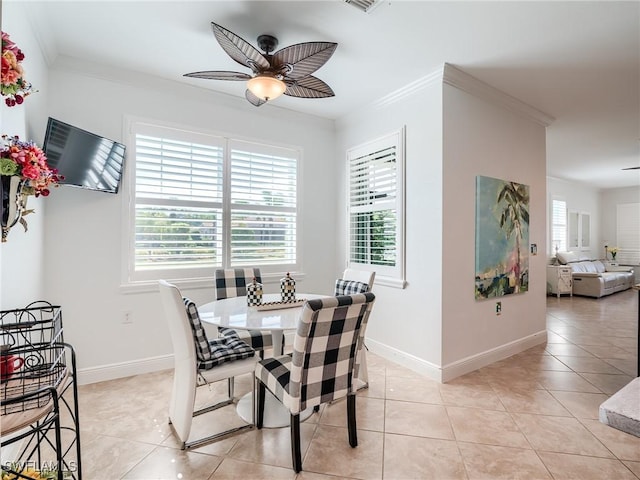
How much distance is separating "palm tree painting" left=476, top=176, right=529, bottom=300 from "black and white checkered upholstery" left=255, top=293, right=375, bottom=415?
1890mm

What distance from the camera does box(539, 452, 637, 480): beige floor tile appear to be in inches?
72.7

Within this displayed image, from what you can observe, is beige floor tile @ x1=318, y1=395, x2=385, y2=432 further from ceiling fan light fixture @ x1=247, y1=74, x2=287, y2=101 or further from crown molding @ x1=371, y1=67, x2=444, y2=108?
crown molding @ x1=371, y1=67, x2=444, y2=108

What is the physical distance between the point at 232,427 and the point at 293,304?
0.93 meters

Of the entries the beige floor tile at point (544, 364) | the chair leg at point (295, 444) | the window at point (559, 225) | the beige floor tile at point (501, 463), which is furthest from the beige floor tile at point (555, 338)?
the window at point (559, 225)

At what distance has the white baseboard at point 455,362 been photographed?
303 cm

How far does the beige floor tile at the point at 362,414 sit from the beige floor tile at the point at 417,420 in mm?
55

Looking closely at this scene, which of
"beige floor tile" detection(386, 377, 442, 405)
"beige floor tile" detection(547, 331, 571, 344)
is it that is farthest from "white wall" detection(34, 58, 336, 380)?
"beige floor tile" detection(547, 331, 571, 344)

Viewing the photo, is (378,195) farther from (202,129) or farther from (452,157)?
(202,129)

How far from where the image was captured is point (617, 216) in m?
9.09

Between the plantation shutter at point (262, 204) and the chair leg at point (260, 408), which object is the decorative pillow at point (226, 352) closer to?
the chair leg at point (260, 408)

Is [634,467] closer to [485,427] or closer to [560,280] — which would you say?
[485,427]

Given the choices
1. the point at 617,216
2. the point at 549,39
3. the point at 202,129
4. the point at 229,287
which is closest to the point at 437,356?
the point at 229,287

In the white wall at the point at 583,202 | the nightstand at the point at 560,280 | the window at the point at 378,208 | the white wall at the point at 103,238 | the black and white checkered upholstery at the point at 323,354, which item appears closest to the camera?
the black and white checkered upholstery at the point at 323,354

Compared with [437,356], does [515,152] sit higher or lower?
higher
